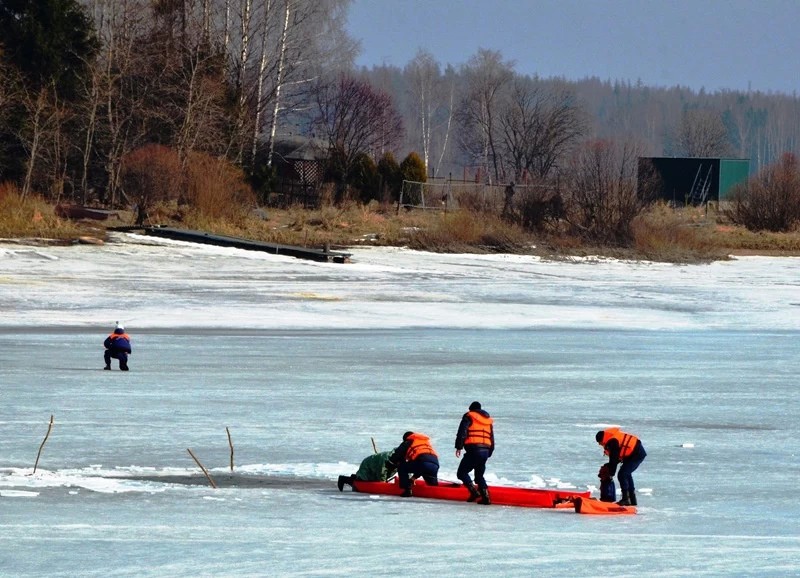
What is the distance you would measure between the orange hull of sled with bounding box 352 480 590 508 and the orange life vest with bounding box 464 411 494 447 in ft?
1.59

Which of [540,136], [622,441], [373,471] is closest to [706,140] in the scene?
[540,136]

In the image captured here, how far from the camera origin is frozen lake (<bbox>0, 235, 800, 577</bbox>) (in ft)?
31.8

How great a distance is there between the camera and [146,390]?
16922 mm

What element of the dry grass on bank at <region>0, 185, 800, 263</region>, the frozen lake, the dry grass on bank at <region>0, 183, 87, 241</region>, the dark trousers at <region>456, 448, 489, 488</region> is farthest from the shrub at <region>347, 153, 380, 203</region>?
the dark trousers at <region>456, 448, 489, 488</region>

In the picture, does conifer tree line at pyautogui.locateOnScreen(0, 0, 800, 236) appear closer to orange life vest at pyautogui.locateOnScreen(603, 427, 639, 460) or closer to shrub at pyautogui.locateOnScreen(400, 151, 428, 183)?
shrub at pyautogui.locateOnScreen(400, 151, 428, 183)

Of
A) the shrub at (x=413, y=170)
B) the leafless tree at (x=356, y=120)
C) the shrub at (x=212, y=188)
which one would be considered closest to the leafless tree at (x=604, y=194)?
the shrub at (x=212, y=188)

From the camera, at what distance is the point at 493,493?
11836 millimetres

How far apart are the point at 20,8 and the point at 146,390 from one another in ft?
115

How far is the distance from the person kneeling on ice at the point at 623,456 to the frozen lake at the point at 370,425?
0.33 m

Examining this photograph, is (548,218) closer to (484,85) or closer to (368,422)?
(368,422)

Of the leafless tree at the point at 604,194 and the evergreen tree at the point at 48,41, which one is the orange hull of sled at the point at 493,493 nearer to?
the leafless tree at the point at 604,194

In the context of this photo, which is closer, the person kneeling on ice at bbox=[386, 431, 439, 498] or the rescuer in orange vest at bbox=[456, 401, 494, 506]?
the rescuer in orange vest at bbox=[456, 401, 494, 506]

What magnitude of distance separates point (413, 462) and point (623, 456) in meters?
1.77

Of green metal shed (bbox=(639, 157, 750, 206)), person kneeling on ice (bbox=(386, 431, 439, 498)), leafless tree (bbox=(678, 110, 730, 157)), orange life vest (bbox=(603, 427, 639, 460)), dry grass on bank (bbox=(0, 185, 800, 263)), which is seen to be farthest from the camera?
leafless tree (bbox=(678, 110, 730, 157))
